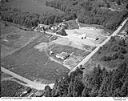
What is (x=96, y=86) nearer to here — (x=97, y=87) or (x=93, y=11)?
(x=97, y=87)

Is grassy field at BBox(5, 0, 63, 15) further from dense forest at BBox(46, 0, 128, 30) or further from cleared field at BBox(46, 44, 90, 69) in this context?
cleared field at BBox(46, 44, 90, 69)

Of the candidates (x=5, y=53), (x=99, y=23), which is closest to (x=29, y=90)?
(x=5, y=53)

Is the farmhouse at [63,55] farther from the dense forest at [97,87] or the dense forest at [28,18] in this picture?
the dense forest at [28,18]

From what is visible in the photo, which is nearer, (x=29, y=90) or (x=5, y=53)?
(x=29, y=90)

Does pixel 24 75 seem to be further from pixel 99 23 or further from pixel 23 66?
pixel 99 23

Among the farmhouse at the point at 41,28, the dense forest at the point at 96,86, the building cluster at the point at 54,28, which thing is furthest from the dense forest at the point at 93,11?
the dense forest at the point at 96,86

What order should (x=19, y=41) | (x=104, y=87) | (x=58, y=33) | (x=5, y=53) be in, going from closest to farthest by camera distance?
1. (x=104, y=87)
2. (x=5, y=53)
3. (x=19, y=41)
4. (x=58, y=33)
